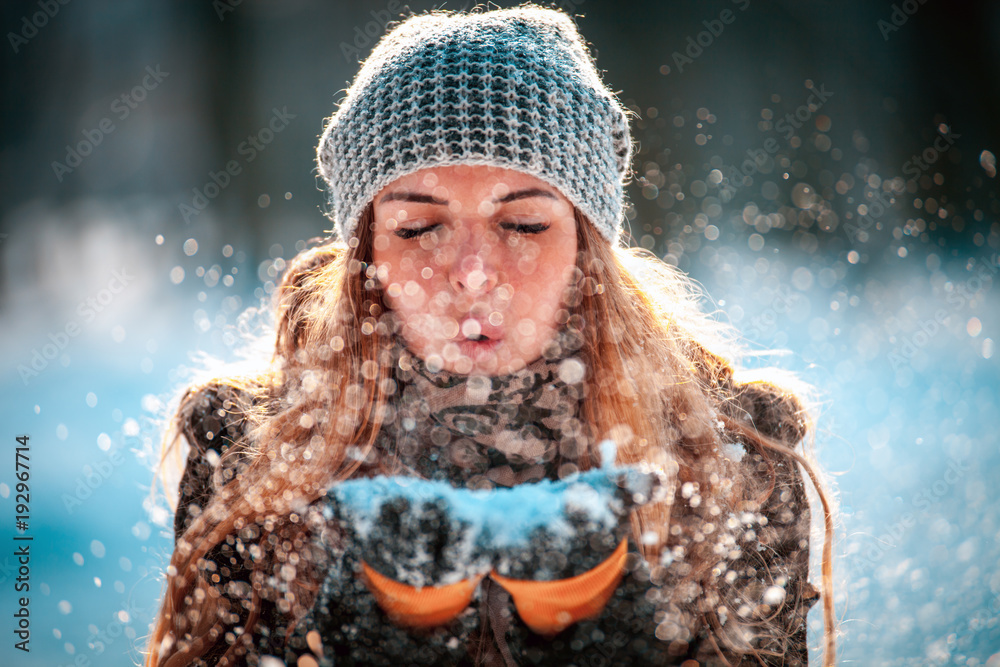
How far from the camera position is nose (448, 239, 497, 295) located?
0.88 metres

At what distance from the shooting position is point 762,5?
3697mm

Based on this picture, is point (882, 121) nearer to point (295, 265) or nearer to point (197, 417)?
point (295, 265)

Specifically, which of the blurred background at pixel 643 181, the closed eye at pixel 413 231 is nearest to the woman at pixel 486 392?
the closed eye at pixel 413 231

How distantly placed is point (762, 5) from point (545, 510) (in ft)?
13.1

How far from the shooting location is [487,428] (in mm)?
1004

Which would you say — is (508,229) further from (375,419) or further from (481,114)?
(375,419)

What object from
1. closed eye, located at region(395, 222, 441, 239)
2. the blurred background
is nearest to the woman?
closed eye, located at region(395, 222, 441, 239)

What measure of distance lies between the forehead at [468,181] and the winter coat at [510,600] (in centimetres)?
32

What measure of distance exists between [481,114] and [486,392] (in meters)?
0.44

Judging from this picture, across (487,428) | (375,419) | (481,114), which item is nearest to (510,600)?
(487,428)

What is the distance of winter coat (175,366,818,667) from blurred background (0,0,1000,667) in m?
1.58

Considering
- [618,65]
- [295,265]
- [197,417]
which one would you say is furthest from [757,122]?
[197,417]

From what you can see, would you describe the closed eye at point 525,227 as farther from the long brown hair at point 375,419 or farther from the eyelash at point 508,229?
the long brown hair at point 375,419

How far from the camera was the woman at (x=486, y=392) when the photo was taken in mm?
933
